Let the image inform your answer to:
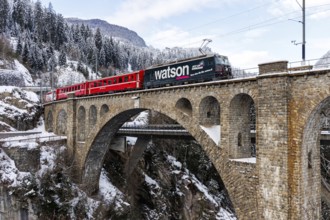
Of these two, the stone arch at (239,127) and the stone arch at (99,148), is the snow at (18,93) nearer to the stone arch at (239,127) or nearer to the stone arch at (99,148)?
the stone arch at (99,148)

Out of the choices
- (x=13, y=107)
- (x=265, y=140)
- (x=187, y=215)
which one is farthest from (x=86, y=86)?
(x=265, y=140)

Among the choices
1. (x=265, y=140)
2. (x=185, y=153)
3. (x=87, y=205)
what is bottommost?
(x=87, y=205)

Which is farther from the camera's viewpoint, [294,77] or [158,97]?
[158,97]

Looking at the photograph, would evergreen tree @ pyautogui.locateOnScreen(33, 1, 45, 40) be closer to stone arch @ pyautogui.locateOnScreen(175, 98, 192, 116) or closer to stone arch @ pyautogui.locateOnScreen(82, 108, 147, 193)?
stone arch @ pyautogui.locateOnScreen(82, 108, 147, 193)

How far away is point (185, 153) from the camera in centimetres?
4875

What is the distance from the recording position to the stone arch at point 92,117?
3241 cm

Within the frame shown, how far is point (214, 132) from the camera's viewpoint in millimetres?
18812

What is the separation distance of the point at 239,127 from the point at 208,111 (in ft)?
8.95

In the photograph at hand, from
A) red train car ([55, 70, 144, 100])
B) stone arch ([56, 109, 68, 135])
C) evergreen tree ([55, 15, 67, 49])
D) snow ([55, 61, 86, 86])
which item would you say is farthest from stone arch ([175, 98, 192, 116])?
evergreen tree ([55, 15, 67, 49])

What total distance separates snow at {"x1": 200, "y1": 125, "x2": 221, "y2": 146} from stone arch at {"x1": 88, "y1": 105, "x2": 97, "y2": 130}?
54.1 ft

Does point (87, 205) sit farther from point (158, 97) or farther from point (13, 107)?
point (13, 107)

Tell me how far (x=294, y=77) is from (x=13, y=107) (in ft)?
121

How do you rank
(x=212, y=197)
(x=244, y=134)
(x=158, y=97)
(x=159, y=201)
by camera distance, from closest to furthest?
1. (x=244, y=134)
2. (x=158, y=97)
3. (x=159, y=201)
4. (x=212, y=197)

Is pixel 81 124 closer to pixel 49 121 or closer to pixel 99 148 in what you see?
pixel 99 148
